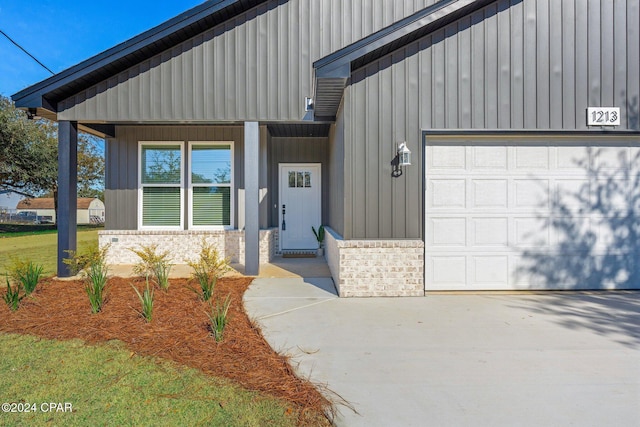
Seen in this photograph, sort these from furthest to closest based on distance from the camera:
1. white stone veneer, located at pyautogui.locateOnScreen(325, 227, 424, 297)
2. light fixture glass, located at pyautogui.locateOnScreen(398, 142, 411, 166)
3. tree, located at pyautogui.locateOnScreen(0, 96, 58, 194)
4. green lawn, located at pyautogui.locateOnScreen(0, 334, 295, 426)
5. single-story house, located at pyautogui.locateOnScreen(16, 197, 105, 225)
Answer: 1. single-story house, located at pyautogui.locateOnScreen(16, 197, 105, 225)
2. tree, located at pyautogui.locateOnScreen(0, 96, 58, 194)
3. white stone veneer, located at pyautogui.locateOnScreen(325, 227, 424, 297)
4. light fixture glass, located at pyautogui.locateOnScreen(398, 142, 411, 166)
5. green lawn, located at pyautogui.locateOnScreen(0, 334, 295, 426)

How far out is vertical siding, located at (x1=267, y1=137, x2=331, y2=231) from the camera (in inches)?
333

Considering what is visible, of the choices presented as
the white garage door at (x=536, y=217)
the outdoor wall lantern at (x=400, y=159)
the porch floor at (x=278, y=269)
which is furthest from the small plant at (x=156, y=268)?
the white garage door at (x=536, y=217)

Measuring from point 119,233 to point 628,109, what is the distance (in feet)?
30.5

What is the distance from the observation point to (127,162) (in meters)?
7.25

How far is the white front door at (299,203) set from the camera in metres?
8.59

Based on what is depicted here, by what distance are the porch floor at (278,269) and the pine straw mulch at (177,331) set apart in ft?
3.36

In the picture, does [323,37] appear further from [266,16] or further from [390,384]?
[390,384]

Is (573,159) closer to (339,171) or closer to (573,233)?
(573,233)

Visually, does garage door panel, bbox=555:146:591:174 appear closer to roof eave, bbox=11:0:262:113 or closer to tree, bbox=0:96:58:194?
roof eave, bbox=11:0:262:113

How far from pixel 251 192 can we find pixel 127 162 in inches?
132

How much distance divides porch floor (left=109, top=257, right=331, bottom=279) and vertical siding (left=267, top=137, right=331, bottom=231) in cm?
150

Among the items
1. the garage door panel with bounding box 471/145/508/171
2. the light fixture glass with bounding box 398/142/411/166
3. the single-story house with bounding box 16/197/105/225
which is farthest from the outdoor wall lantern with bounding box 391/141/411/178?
the single-story house with bounding box 16/197/105/225

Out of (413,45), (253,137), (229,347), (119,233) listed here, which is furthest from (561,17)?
(119,233)

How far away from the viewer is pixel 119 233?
7.11 m
